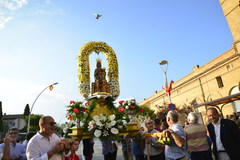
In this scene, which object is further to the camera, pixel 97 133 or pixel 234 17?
pixel 234 17

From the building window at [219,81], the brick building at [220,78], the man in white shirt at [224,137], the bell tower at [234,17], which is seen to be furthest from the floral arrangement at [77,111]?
the building window at [219,81]

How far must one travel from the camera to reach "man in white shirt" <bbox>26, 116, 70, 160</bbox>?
233 centimetres

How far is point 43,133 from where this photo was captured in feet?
8.27

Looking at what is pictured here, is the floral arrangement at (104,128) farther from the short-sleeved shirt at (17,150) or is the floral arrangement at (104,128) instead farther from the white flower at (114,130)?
the short-sleeved shirt at (17,150)

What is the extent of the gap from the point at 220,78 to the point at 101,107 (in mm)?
20954

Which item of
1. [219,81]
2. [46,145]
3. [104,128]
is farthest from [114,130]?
[219,81]

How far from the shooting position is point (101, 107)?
6043mm

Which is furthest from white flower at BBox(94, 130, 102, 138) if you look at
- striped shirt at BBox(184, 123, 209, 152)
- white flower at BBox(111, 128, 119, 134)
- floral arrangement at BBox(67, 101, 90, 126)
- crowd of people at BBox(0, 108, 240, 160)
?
striped shirt at BBox(184, 123, 209, 152)

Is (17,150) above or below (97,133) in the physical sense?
below

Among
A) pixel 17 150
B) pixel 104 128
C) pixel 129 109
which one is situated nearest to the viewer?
pixel 104 128

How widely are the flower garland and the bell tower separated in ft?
54.2

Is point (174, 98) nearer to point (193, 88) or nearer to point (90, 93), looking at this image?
point (193, 88)

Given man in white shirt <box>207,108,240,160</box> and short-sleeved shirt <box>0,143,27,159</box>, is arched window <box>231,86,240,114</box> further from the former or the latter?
short-sleeved shirt <box>0,143,27,159</box>

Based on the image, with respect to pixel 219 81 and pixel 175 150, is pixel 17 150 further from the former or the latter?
pixel 219 81
